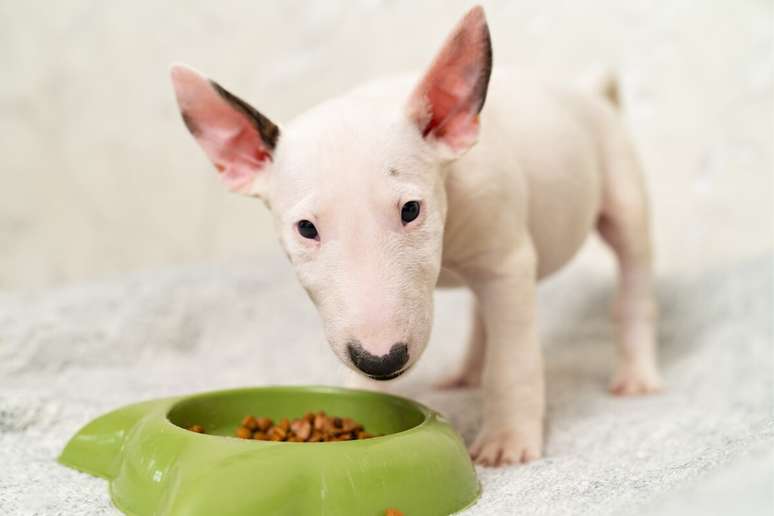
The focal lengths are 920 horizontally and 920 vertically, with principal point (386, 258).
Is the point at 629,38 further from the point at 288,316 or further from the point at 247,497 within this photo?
the point at 247,497

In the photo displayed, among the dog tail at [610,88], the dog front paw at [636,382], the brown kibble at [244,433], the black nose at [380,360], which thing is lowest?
the dog front paw at [636,382]

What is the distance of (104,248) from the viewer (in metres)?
3.60

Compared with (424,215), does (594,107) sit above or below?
above

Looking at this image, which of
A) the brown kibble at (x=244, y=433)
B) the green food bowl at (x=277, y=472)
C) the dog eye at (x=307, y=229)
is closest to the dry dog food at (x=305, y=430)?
the brown kibble at (x=244, y=433)

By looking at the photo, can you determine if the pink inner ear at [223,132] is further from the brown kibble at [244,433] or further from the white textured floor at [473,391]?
the white textured floor at [473,391]

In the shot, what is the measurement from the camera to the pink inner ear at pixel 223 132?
4.88 ft

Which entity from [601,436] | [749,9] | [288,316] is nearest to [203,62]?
[288,316]

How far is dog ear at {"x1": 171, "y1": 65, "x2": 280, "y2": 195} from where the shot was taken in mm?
1471

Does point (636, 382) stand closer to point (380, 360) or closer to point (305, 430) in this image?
point (305, 430)

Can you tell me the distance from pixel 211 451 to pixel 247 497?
0.09m

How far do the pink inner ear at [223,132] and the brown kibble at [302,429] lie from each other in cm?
40

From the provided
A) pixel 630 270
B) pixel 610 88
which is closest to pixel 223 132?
pixel 630 270

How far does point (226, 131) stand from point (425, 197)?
38 centimetres

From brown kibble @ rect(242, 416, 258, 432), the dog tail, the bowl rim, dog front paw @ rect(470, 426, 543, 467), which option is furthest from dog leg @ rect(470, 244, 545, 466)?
the dog tail
